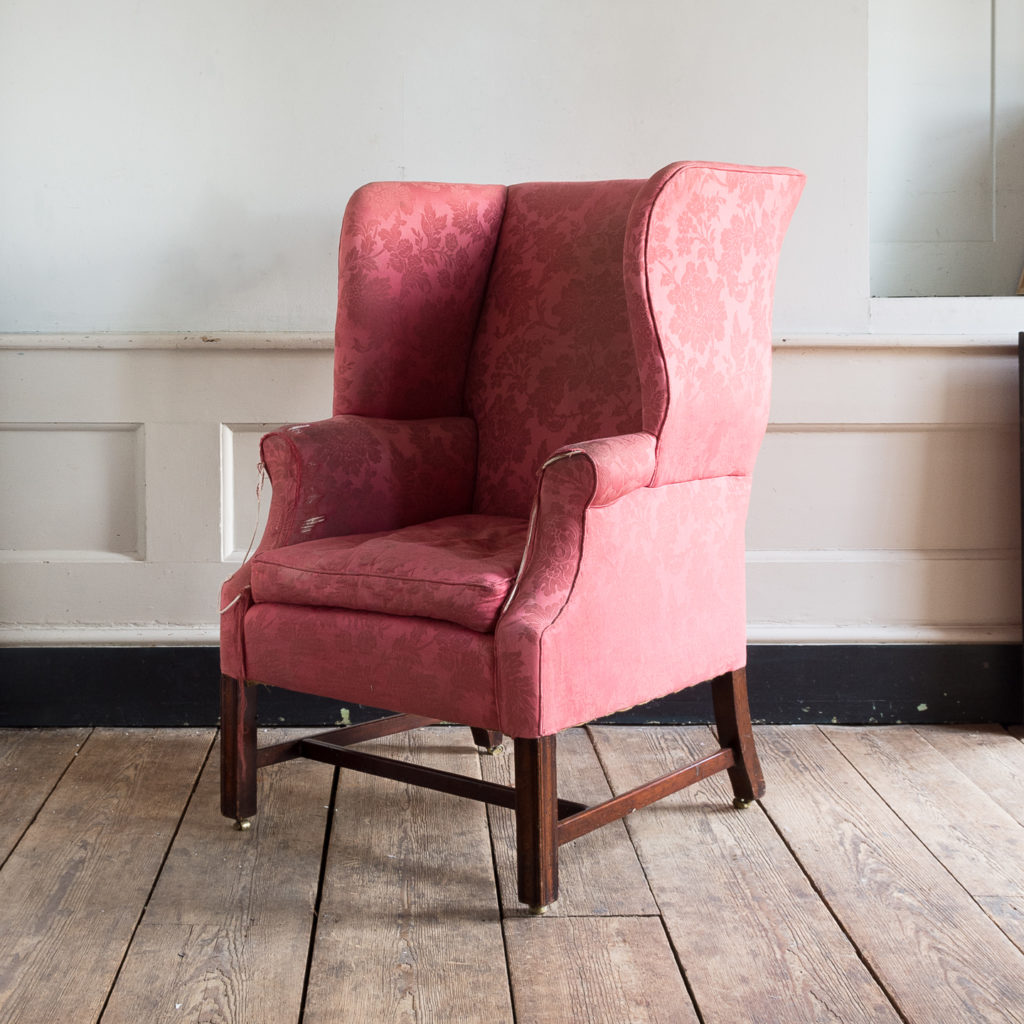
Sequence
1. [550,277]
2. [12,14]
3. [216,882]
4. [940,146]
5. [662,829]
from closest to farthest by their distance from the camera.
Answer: [216,882]
[662,829]
[550,277]
[12,14]
[940,146]

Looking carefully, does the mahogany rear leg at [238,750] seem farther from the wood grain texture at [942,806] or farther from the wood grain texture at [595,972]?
the wood grain texture at [942,806]

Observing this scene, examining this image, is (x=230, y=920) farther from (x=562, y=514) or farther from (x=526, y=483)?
(x=526, y=483)

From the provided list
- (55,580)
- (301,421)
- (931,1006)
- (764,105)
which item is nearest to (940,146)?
(764,105)

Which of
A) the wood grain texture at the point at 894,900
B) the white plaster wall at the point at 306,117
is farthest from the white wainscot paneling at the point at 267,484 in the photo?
the wood grain texture at the point at 894,900

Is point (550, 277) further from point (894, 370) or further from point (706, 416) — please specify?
point (894, 370)

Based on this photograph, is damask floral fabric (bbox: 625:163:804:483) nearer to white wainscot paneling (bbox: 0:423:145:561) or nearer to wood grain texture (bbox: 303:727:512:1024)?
wood grain texture (bbox: 303:727:512:1024)

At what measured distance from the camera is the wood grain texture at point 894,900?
51.5 inches

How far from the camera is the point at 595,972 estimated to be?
4.48ft

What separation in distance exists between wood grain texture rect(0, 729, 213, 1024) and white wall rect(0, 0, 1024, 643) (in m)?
0.32

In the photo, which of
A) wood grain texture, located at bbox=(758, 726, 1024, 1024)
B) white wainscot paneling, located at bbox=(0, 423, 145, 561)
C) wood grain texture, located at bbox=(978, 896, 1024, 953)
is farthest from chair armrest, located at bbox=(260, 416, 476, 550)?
wood grain texture, located at bbox=(978, 896, 1024, 953)

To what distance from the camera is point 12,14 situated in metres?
2.31

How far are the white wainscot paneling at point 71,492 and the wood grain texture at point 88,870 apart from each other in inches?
16.4

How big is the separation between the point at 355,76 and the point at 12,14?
72cm

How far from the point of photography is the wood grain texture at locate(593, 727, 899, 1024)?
1293mm
